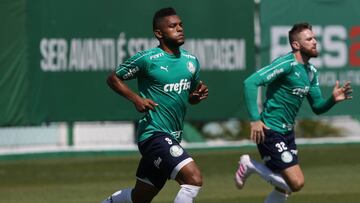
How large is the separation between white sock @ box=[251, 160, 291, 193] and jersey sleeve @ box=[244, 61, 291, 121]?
0.80m

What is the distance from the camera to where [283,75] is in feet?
43.7

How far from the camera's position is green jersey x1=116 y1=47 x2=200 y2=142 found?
39.3 ft

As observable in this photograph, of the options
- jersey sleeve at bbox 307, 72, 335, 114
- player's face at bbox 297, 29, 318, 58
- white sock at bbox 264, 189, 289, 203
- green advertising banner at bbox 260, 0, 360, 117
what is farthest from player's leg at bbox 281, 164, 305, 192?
green advertising banner at bbox 260, 0, 360, 117

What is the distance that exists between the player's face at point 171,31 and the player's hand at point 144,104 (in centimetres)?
68

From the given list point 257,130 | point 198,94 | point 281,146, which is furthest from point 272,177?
point 198,94

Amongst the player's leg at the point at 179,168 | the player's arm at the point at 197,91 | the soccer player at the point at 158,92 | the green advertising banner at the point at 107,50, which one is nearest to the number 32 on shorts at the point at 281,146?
the player's arm at the point at 197,91

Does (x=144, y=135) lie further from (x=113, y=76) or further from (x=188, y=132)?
(x=188, y=132)

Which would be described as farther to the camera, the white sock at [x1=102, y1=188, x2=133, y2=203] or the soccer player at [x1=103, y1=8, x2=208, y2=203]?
the white sock at [x1=102, y1=188, x2=133, y2=203]

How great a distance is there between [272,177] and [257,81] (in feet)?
3.49

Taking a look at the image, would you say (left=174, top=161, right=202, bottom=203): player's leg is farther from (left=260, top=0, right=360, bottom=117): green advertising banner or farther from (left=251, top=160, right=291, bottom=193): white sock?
(left=260, top=0, right=360, bottom=117): green advertising banner

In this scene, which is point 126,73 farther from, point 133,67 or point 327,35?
point 327,35

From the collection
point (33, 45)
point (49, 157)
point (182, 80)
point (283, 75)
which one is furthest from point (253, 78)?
point (49, 157)

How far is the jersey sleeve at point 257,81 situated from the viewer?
12.9 metres

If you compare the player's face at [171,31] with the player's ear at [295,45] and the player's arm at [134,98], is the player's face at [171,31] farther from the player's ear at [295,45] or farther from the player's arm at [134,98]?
the player's ear at [295,45]
